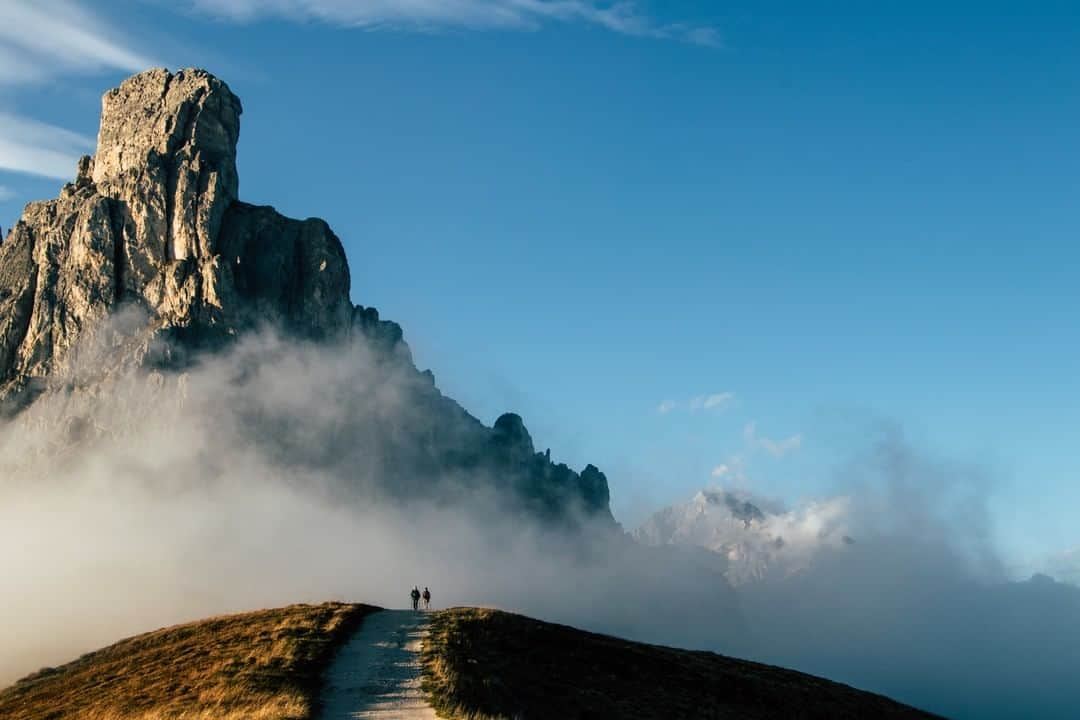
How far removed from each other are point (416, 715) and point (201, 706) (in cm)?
1046

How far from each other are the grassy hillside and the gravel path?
3.01ft

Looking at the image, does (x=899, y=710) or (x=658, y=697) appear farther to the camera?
(x=899, y=710)

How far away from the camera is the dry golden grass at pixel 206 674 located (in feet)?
150

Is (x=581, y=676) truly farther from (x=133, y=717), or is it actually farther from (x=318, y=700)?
(x=133, y=717)

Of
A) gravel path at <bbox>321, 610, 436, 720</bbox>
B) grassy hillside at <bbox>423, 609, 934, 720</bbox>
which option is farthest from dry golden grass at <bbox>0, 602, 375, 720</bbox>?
grassy hillside at <bbox>423, 609, 934, 720</bbox>

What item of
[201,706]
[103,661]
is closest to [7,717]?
[103,661]

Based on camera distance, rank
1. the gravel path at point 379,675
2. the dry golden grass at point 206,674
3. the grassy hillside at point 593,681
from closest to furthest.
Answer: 1. the gravel path at point 379,675
2. the dry golden grass at point 206,674
3. the grassy hillside at point 593,681

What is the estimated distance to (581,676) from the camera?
56000mm

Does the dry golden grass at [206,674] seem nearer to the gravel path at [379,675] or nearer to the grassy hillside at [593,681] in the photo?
the gravel path at [379,675]

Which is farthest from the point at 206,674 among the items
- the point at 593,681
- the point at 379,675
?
the point at 593,681

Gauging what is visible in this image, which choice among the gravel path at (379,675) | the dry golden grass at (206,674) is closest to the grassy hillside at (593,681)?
the gravel path at (379,675)

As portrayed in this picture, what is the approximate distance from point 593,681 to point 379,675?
1206 centimetres

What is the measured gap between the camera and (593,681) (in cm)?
5544

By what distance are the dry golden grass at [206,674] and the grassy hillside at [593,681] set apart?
620 cm
